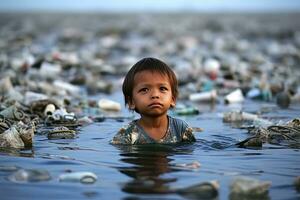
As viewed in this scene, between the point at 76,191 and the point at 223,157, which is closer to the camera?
the point at 76,191

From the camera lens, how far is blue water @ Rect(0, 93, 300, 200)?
12.5ft

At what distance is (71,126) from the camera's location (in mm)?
6324

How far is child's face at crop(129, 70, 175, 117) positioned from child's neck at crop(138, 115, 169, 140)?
0.14 meters

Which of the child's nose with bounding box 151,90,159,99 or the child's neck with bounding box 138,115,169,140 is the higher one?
the child's nose with bounding box 151,90,159,99

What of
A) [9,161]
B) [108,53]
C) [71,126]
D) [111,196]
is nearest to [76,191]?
[111,196]

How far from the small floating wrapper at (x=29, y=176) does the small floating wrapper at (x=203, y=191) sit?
0.90 metres

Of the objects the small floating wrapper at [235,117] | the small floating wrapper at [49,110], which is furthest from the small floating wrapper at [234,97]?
the small floating wrapper at [49,110]

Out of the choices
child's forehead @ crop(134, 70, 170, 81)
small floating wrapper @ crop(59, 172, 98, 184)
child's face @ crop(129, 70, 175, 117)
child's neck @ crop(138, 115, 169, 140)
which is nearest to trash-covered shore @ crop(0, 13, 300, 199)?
small floating wrapper @ crop(59, 172, 98, 184)

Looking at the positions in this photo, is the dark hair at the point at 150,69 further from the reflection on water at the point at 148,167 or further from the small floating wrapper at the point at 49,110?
the small floating wrapper at the point at 49,110

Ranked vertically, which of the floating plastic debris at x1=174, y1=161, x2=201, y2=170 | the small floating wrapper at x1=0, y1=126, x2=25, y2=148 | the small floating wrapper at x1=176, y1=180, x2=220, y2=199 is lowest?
the small floating wrapper at x1=176, y1=180, x2=220, y2=199

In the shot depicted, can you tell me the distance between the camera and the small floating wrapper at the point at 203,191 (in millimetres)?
3676

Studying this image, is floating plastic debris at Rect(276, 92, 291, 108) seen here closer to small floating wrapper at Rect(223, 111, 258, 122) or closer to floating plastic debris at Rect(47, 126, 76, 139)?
small floating wrapper at Rect(223, 111, 258, 122)

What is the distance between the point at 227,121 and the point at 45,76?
432 centimetres

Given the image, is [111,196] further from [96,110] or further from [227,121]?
[96,110]
